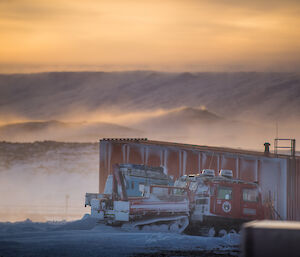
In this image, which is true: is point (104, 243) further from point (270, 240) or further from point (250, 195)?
point (270, 240)

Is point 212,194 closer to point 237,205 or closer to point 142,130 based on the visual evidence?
point 237,205

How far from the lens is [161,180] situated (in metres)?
26.8

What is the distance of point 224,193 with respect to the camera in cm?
2447

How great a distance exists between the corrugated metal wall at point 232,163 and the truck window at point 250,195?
145 inches

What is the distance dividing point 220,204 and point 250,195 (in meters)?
1.33

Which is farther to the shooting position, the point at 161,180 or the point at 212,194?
the point at 161,180

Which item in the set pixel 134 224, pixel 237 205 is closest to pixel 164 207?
pixel 134 224

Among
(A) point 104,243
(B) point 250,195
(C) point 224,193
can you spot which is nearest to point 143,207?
(A) point 104,243

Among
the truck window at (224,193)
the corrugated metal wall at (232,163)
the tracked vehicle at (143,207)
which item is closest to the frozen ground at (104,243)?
the tracked vehicle at (143,207)

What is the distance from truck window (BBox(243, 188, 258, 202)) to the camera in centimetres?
2480

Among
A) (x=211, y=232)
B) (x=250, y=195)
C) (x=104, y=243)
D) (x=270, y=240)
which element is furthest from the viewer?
(x=250, y=195)

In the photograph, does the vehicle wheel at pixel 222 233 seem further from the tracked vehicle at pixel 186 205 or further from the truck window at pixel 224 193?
the truck window at pixel 224 193

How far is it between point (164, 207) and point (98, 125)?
167 meters

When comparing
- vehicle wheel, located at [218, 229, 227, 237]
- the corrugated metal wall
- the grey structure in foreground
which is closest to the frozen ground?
vehicle wheel, located at [218, 229, 227, 237]
